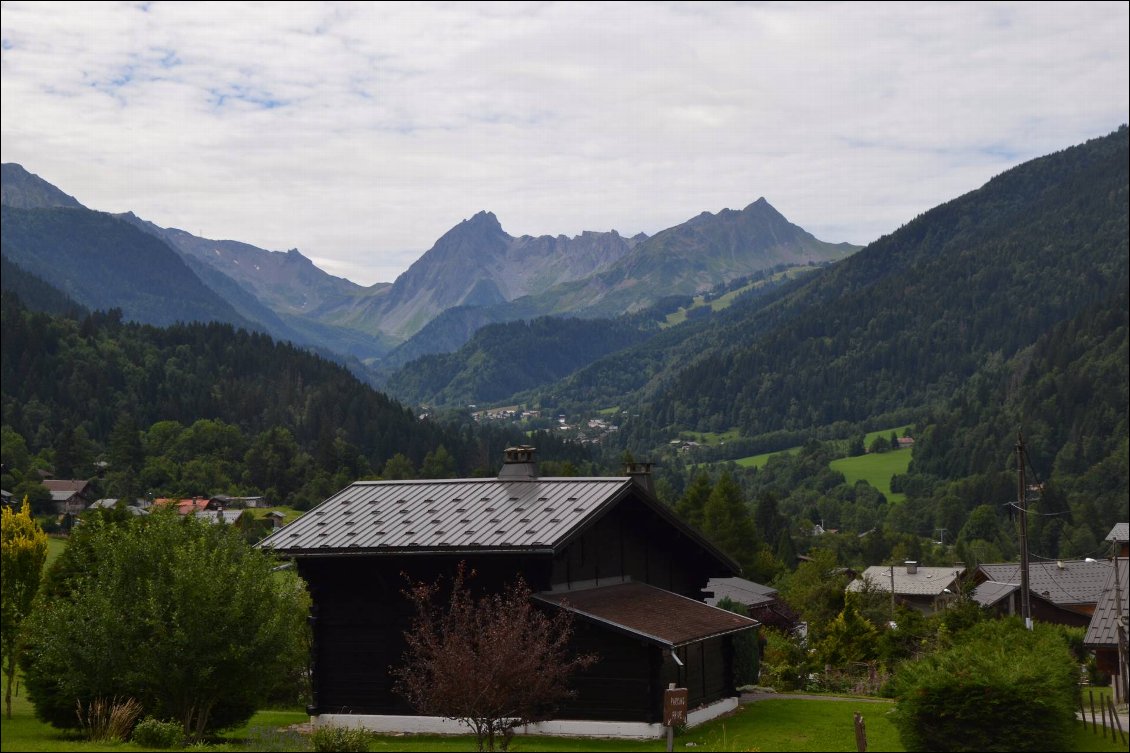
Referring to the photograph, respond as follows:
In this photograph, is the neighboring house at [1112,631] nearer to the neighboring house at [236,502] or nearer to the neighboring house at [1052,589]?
the neighboring house at [1052,589]

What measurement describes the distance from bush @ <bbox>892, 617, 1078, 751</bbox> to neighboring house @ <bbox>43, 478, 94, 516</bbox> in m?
128

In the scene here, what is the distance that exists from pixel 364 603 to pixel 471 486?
4.38 meters

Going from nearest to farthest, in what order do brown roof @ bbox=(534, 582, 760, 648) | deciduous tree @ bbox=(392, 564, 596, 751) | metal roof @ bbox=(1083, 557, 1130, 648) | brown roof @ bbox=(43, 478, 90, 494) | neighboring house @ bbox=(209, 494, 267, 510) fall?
1. deciduous tree @ bbox=(392, 564, 596, 751)
2. brown roof @ bbox=(534, 582, 760, 648)
3. metal roof @ bbox=(1083, 557, 1130, 648)
4. brown roof @ bbox=(43, 478, 90, 494)
5. neighboring house @ bbox=(209, 494, 267, 510)

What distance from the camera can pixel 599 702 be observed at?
29531 mm

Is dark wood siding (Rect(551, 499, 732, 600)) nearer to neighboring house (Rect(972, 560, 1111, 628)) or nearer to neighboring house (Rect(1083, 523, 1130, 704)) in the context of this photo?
neighboring house (Rect(1083, 523, 1130, 704))

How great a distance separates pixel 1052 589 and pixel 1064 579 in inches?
83.1

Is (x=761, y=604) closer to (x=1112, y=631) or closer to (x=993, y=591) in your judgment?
(x=993, y=591)

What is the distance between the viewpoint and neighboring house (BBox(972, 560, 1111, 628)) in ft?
271

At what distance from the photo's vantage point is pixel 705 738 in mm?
29109

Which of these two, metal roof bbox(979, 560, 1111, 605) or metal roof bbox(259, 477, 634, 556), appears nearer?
metal roof bbox(259, 477, 634, 556)

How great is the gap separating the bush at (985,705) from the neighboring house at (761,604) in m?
35.8

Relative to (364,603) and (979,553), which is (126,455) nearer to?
(979,553)

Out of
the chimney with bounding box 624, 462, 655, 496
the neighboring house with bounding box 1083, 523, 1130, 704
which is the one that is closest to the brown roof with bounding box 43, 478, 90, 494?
the chimney with bounding box 624, 462, 655, 496

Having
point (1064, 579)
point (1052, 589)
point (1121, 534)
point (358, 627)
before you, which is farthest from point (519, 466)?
point (1121, 534)
